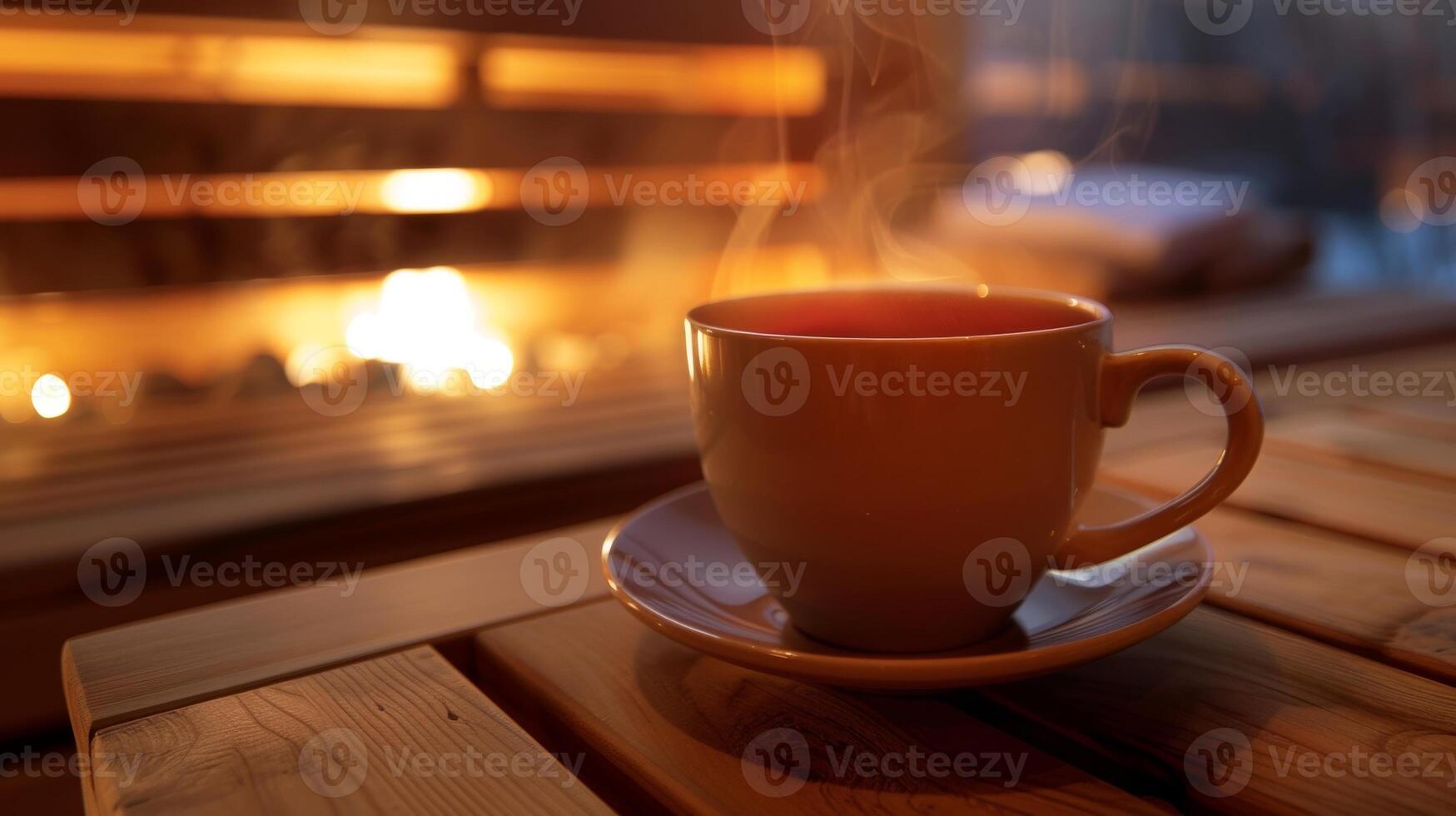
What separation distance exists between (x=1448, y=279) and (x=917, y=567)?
3.20m

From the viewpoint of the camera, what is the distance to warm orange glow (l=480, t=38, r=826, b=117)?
2508mm

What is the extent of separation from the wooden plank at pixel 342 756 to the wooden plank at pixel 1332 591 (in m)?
0.30

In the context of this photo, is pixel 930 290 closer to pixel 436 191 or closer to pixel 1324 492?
pixel 1324 492

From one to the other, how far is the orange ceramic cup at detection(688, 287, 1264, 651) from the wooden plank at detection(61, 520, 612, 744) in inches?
6.1

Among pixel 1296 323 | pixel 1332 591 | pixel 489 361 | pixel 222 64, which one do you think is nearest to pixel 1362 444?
pixel 1332 591

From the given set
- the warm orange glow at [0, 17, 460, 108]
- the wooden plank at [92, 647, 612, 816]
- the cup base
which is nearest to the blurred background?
the warm orange glow at [0, 17, 460, 108]

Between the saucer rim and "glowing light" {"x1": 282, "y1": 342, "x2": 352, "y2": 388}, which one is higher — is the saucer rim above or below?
above

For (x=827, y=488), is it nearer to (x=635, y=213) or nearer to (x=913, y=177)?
(x=635, y=213)

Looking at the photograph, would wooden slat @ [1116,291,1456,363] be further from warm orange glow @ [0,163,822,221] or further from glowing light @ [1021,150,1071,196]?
warm orange glow @ [0,163,822,221]

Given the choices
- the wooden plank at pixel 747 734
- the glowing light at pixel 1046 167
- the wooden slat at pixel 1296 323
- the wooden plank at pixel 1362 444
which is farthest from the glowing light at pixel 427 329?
the wooden plank at pixel 747 734

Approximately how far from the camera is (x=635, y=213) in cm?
275

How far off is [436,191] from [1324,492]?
2.18 m

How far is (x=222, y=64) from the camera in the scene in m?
2.19

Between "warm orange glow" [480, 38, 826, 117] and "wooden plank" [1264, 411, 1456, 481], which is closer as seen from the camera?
"wooden plank" [1264, 411, 1456, 481]
